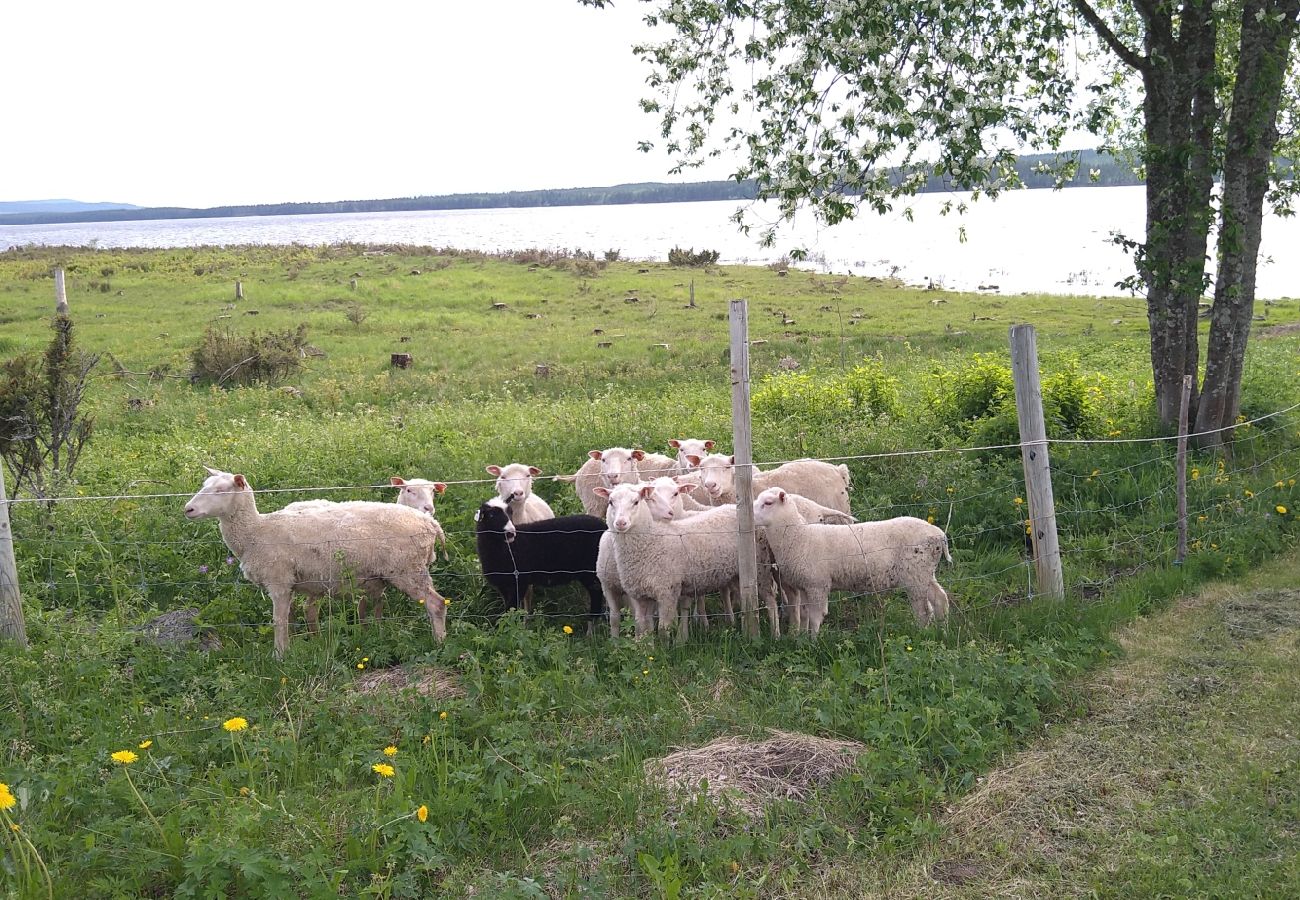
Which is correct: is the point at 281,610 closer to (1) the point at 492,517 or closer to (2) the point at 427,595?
(2) the point at 427,595

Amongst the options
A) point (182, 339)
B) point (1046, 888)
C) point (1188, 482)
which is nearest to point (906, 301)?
point (182, 339)

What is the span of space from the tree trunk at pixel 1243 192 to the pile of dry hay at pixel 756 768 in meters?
6.47

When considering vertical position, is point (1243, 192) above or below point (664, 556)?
above

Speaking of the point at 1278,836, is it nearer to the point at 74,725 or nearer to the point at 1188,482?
the point at 1188,482

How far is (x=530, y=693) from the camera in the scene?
6316 mm

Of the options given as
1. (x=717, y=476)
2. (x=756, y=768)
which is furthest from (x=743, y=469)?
(x=756, y=768)

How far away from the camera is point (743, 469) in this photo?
24.4ft

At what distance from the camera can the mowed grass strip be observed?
4625 mm

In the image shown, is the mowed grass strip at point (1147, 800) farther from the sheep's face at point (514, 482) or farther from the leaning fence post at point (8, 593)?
the leaning fence post at point (8, 593)

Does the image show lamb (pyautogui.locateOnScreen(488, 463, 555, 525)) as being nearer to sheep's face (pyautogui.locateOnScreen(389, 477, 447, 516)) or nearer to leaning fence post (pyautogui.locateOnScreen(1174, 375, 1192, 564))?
sheep's face (pyautogui.locateOnScreen(389, 477, 447, 516))

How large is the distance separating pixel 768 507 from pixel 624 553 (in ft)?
3.86

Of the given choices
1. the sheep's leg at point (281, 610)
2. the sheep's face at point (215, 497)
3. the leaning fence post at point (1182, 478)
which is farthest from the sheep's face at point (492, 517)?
the leaning fence post at point (1182, 478)

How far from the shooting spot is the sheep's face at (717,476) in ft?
29.0

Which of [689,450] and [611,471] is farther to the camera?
[689,450]
